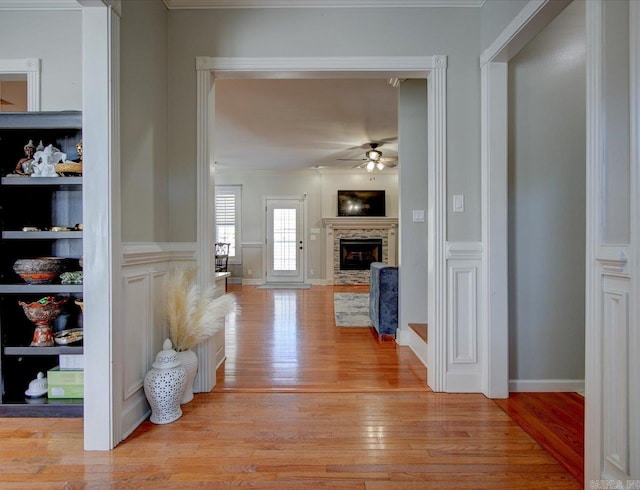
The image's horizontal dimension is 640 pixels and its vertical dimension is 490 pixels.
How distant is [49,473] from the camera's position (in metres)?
1.65

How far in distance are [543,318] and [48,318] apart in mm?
3320

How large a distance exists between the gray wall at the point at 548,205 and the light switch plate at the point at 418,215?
123 centimetres

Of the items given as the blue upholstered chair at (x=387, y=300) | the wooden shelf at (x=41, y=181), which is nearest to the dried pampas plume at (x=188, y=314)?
the wooden shelf at (x=41, y=181)

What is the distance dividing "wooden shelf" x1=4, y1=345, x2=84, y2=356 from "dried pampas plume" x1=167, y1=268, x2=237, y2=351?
542mm

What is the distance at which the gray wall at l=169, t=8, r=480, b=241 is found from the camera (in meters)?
2.55

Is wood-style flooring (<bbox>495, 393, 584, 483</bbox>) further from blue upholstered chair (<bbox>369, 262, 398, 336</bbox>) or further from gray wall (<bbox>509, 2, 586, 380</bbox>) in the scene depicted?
blue upholstered chair (<bbox>369, 262, 398, 336</bbox>)

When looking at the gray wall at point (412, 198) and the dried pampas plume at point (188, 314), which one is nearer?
the dried pampas plume at point (188, 314)

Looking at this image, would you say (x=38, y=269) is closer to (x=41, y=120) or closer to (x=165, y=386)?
(x=41, y=120)

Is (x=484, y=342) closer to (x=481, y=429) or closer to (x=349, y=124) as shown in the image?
(x=481, y=429)

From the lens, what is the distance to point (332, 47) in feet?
8.46

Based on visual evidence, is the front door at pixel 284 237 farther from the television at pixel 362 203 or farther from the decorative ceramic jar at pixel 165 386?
the decorative ceramic jar at pixel 165 386

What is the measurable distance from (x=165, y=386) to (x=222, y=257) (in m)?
6.65

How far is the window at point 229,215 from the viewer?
359 inches

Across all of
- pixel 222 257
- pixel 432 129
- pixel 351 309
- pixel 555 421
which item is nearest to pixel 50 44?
pixel 432 129
